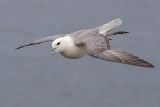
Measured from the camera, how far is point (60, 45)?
34.8 feet

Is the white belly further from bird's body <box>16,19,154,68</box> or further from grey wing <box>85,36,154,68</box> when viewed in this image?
grey wing <box>85,36,154,68</box>

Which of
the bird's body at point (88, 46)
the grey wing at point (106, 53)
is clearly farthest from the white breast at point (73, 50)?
the grey wing at point (106, 53)

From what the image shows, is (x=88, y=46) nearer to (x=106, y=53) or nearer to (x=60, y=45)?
(x=106, y=53)

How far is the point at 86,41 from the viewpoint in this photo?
10.2 meters

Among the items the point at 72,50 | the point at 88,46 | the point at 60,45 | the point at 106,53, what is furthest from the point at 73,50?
the point at 106,53

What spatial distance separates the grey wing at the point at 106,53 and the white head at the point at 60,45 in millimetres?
535

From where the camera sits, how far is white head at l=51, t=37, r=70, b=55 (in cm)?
1055

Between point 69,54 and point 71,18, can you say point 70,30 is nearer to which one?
point 71,18

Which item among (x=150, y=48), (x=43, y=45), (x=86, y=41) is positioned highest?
(x=86, y=41)

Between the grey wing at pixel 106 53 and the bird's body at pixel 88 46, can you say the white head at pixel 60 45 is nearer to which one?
the bird's body at pixel 88 46

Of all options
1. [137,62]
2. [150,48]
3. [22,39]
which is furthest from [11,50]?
[137,62]

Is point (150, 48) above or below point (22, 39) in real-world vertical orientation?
below

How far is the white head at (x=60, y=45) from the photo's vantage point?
1055cm

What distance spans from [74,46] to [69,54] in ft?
0.65
